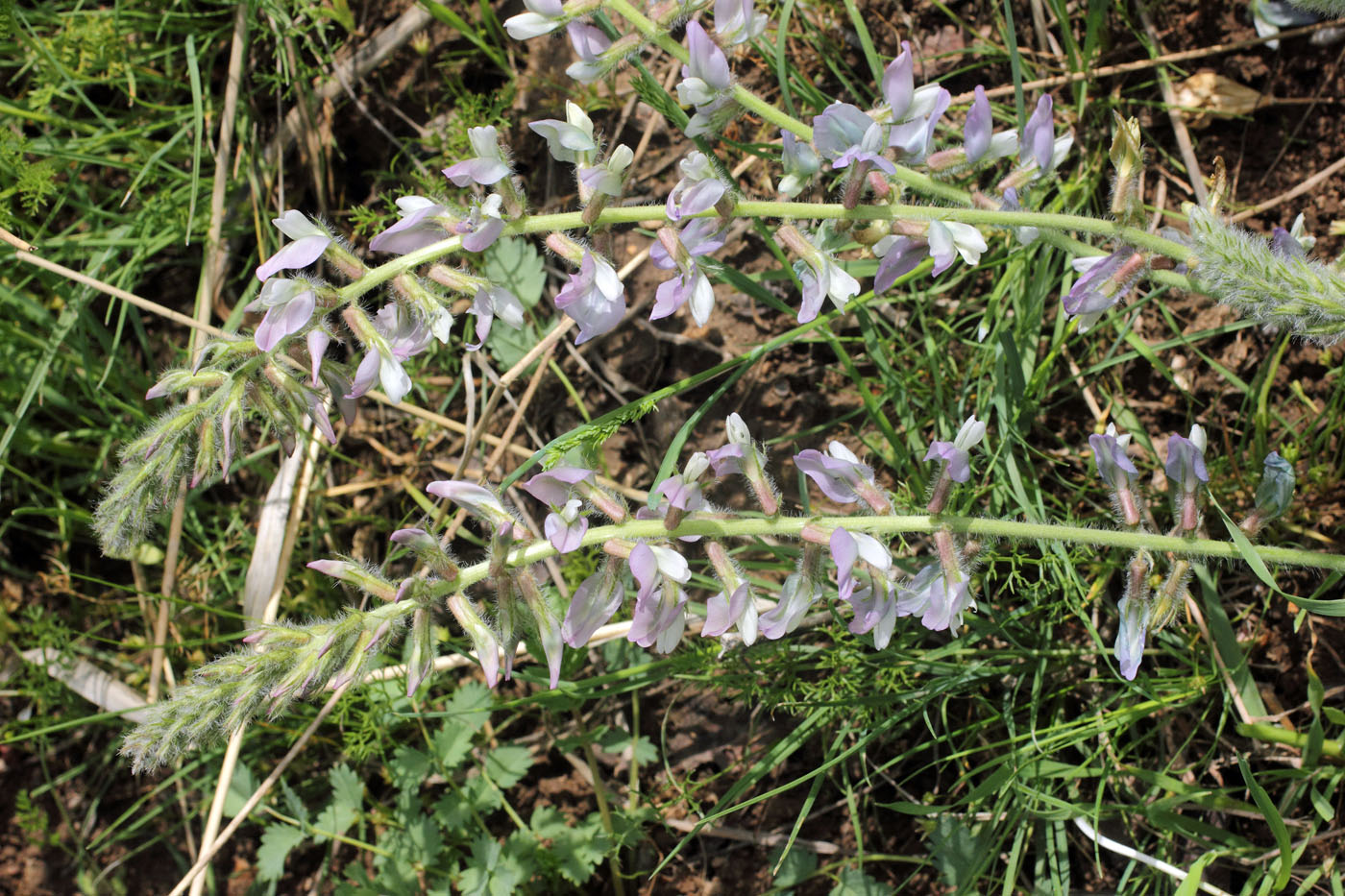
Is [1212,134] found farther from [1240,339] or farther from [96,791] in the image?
[96,791]

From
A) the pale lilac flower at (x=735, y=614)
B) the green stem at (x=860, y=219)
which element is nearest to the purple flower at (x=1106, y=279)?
the green stem at (x=860, y=219)

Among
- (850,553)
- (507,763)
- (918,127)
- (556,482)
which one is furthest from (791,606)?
(507,763)

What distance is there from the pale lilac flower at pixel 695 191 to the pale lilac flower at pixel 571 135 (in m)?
0.20

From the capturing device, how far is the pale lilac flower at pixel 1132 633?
2.19 meters

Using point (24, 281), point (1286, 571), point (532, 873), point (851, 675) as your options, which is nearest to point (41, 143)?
point (24, 281)

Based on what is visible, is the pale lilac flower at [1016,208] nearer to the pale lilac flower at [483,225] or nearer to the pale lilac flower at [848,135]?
the pale lilac flower at [848,135]

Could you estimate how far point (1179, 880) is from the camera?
2861mm

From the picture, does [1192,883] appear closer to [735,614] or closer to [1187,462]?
[1187,462]

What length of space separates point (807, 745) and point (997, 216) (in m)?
1.80

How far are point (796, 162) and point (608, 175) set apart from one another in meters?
0.38

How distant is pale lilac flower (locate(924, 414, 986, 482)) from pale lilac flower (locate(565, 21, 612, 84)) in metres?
1.04

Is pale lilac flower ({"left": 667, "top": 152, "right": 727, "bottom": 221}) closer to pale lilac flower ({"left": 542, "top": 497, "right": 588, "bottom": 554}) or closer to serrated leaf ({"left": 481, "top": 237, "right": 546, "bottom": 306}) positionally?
pale lilac flower ({"left": 542, "top": 497, "right": 588, "bottom": 554})

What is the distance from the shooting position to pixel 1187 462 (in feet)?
7.20

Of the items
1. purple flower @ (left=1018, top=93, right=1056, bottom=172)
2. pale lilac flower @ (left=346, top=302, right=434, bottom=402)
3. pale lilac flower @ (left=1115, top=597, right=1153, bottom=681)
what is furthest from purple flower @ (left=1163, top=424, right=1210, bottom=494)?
pale lilac flower @ (left=346, top=302, right=434, bottom=402)
